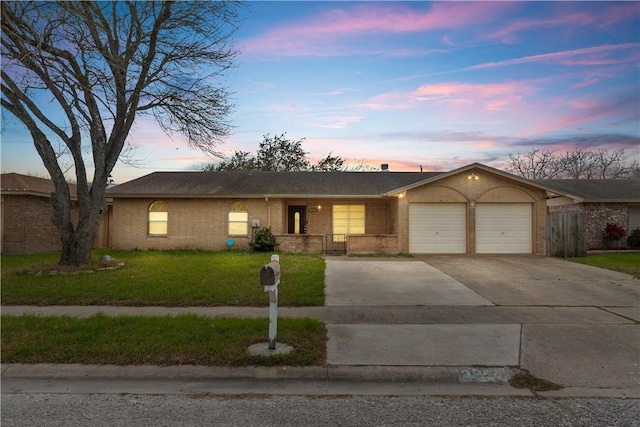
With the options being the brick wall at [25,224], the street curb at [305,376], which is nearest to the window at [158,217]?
the brick wall at [25,224]

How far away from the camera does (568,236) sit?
16422mm

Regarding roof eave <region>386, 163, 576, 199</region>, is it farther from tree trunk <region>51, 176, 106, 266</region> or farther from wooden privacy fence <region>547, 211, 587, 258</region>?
tree trunk <region>51, 176, 106, 266</region>

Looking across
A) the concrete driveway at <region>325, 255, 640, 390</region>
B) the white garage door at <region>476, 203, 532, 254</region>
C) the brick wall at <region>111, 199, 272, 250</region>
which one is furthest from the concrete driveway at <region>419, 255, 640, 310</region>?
the brick wall at <region>111, 199, 272, 250</region>

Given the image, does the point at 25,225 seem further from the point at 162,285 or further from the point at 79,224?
the point at 162,285

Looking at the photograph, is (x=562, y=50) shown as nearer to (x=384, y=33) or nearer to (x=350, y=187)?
(x=384, y=33)

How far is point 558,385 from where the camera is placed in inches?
165

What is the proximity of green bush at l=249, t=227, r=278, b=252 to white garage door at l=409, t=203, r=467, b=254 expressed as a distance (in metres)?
6.42

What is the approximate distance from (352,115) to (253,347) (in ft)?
46.2

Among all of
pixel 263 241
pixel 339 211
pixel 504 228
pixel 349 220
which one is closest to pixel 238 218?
pixel 263 241

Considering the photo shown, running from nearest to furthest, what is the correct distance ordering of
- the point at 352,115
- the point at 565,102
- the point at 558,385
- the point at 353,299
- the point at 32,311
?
the point at 558,385 < the point at 32,311 < the point at 353,299 < the point at 565,102 < the point at 352,115

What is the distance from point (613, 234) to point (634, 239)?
1137mm

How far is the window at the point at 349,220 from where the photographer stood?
2019cm

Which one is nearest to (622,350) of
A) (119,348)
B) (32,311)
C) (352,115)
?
(119,348)

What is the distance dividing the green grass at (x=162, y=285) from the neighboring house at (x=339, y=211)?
5775mm
